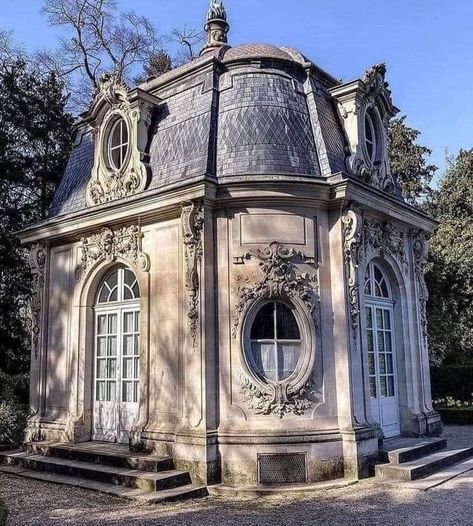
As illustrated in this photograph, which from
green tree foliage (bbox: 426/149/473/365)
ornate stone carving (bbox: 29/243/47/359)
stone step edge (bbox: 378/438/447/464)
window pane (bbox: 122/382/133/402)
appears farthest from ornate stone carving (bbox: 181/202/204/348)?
green tree foliage (bbox: 426/149/473/365)

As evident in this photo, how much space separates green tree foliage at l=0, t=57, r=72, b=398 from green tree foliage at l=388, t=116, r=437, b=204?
12.9 m

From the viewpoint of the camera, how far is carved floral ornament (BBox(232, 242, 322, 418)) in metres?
7.73

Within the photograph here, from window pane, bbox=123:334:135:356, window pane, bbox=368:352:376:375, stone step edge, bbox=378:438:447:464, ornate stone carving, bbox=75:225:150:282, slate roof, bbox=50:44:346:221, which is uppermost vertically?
slate roof, bbox=50:44:346:221

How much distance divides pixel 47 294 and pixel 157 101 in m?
4.20

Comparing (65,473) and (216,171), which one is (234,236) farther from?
(65,473)

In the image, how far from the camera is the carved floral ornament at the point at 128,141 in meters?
9.38

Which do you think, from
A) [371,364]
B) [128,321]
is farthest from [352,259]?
[128,321]

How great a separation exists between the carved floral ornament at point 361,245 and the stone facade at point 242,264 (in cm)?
3

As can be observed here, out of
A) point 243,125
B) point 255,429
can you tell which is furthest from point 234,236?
point 255,429

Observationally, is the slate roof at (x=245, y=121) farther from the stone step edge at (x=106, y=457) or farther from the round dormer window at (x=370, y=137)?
the stone step edge at (x=106, y=457)

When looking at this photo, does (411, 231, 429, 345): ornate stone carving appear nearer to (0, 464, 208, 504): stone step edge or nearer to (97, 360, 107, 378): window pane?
(0, 464, 208, 504): stone step edge

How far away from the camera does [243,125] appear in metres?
8.60

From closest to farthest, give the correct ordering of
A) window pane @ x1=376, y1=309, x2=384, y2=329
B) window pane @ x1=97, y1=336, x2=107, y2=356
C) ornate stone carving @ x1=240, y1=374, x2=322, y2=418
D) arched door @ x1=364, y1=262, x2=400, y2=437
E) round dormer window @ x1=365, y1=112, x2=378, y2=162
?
ornate stone carving @ x1=240, y1=374, x2=322, y2=418 < arched door @ x1=364, y1=262, x2=400, y2=437 < window pane @ x1=376, y1=309, x2=384, y2=329 < window pane @ x1=97, y1=336, x2=107, y2=356 < round dormer window @ x1=365, y1=112, x2=378, y2=162

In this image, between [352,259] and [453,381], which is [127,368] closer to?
[352,259]
